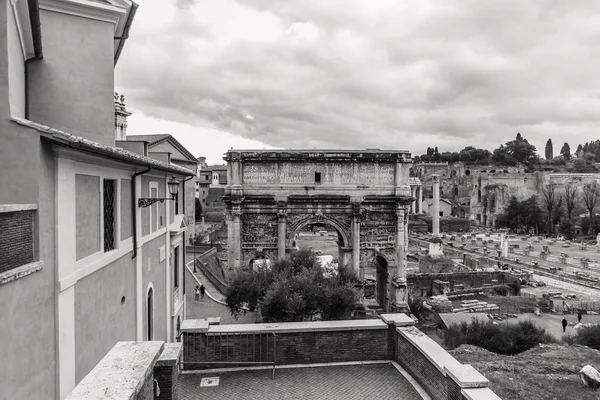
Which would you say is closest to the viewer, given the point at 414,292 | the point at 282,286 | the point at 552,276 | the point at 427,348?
the point at 427,348

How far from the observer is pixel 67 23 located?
814cm

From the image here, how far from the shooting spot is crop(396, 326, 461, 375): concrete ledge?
6.66 metres

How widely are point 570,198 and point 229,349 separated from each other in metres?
92.2

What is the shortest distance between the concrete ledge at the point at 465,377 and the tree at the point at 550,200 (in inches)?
3153

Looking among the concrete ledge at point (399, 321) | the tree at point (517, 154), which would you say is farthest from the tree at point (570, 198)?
the concrete ledge at point (399, 321)

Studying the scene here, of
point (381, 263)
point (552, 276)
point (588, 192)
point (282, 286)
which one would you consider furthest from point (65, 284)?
point (588, 192)

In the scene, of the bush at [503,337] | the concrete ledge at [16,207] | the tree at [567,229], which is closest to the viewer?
the concrete ledge at [16,207]

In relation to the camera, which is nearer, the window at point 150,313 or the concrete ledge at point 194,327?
the concrete ledge at point 194,327

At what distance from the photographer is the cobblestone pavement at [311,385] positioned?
7.46 m

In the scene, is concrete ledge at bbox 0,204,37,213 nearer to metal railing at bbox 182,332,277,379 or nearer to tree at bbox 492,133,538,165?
metal railing at bbox 182,332,277,379

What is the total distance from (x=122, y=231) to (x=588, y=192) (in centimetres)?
9884

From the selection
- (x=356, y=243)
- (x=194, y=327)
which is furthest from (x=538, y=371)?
(x=356, y=243)

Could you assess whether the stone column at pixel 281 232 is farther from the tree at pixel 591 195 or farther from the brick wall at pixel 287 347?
the tree at pixel 591 195

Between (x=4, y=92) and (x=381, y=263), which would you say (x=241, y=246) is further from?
(x=4, y=92)
